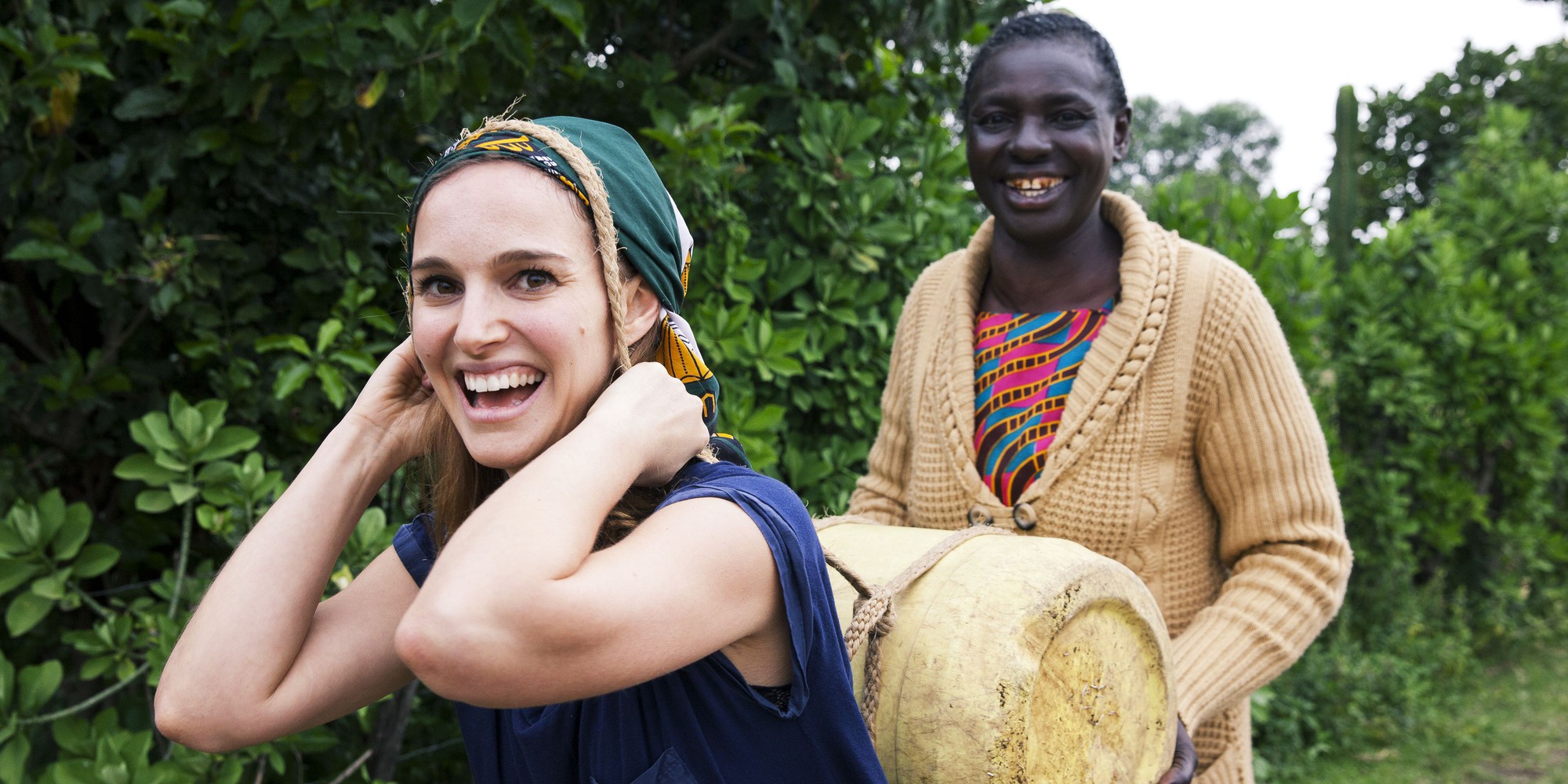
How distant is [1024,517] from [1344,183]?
7188 millimetres

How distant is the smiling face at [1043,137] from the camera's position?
2.06 metres

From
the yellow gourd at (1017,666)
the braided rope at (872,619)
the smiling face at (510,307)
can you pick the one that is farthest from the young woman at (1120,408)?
the smiling face at (510,307)

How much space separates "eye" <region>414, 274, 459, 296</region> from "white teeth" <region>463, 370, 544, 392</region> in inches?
4.3

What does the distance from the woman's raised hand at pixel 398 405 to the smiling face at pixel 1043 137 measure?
1.09 m

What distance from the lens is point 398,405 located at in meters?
1.68

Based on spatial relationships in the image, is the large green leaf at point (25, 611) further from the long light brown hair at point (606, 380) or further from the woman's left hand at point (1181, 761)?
the woman's left hand at point (1181, 761)

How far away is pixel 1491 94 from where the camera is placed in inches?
364

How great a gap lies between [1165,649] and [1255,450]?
0.41 metres

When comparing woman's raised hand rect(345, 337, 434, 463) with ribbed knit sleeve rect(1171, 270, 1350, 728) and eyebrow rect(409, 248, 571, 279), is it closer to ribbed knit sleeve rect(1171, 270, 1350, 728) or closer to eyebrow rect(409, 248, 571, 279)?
eyebrow rect(409, 248, 571, 279)

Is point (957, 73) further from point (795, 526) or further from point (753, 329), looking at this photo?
point (795, 526)

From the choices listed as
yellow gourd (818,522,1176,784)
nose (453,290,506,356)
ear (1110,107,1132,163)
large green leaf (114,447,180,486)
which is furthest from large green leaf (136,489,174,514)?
ear (1110,107,1132,163)

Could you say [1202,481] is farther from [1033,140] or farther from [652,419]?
[652,419]

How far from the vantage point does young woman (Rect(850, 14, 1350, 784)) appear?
75.3 inches

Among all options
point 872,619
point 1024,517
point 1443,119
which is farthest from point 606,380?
point 1443,119
